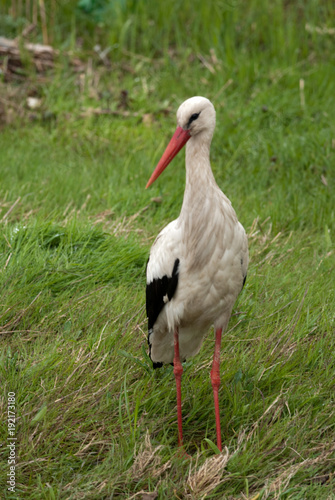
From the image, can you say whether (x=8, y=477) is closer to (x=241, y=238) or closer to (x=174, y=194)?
(x=241, y=238)

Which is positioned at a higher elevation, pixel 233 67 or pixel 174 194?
pixel 233 67

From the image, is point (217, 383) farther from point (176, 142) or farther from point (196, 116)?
point (196, 116)

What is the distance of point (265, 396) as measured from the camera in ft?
10.9

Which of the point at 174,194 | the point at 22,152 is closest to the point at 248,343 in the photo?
the point at 174,194

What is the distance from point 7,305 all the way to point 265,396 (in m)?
1.54

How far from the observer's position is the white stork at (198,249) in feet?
9.66

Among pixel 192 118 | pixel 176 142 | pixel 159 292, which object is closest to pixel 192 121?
pixel 192 118

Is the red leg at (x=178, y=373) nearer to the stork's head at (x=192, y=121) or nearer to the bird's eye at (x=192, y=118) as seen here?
the stork's head at (x=192, y=121)

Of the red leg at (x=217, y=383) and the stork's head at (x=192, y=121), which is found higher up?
the stork's head at (x=192, y=121)

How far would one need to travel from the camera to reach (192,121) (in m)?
2.99

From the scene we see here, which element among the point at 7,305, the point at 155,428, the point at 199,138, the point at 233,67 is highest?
the point at 199,138

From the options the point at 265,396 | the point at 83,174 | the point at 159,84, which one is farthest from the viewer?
the point at 159,84

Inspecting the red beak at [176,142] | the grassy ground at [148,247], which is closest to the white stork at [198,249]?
the red beak at [176,142]

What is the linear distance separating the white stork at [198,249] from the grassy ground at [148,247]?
11.1 inches
